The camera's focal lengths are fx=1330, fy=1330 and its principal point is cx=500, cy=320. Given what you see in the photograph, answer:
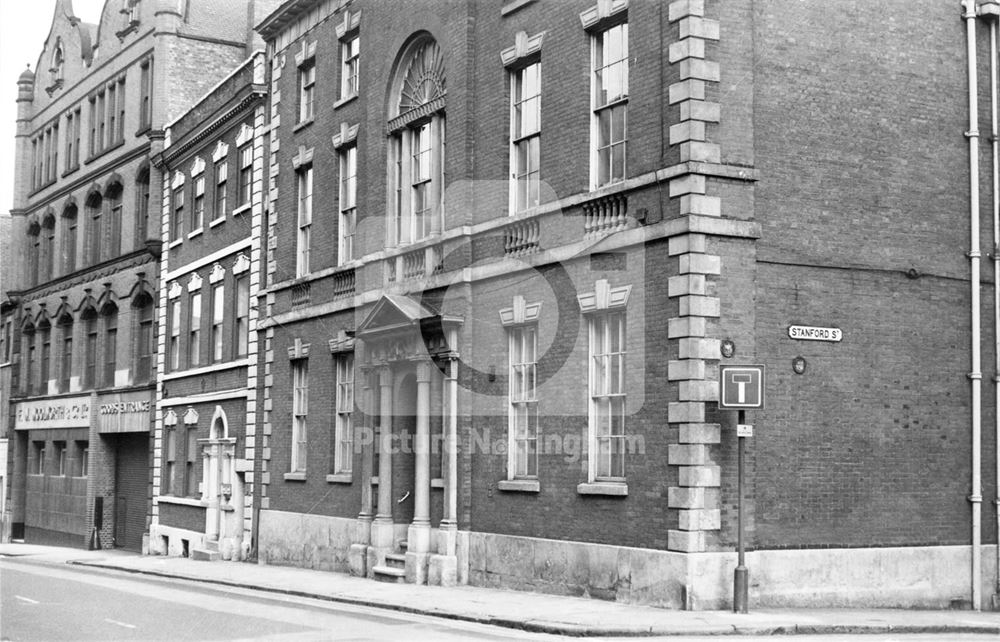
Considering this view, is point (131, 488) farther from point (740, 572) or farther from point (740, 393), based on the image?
point (740, 393)

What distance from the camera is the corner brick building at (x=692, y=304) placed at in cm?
1823

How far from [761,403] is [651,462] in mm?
2053

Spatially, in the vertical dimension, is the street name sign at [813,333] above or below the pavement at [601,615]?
above

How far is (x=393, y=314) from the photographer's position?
24.7 meters

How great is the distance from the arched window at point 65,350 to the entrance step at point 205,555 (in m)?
17.1

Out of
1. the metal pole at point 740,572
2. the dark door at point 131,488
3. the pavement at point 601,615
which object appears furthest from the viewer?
the dark door at point 131,488

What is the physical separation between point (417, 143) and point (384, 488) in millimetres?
6769

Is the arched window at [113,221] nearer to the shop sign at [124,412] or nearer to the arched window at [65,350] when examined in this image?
the arched window at [65,350]

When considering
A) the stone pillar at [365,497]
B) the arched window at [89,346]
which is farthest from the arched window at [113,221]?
the stone pillar at [365,497]

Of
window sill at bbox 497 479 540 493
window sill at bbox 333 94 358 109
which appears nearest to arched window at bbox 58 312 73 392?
window sill at bbox 333 94 358 109

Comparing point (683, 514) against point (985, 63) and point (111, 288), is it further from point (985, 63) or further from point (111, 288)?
point (111, 288)

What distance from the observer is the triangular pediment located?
24.0m

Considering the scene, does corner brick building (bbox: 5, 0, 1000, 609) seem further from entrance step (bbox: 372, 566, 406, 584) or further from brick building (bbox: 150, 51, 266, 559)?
brick building (bbox: 150, 51, 266, 559)

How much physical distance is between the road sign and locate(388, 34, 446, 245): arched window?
28.9 feet
